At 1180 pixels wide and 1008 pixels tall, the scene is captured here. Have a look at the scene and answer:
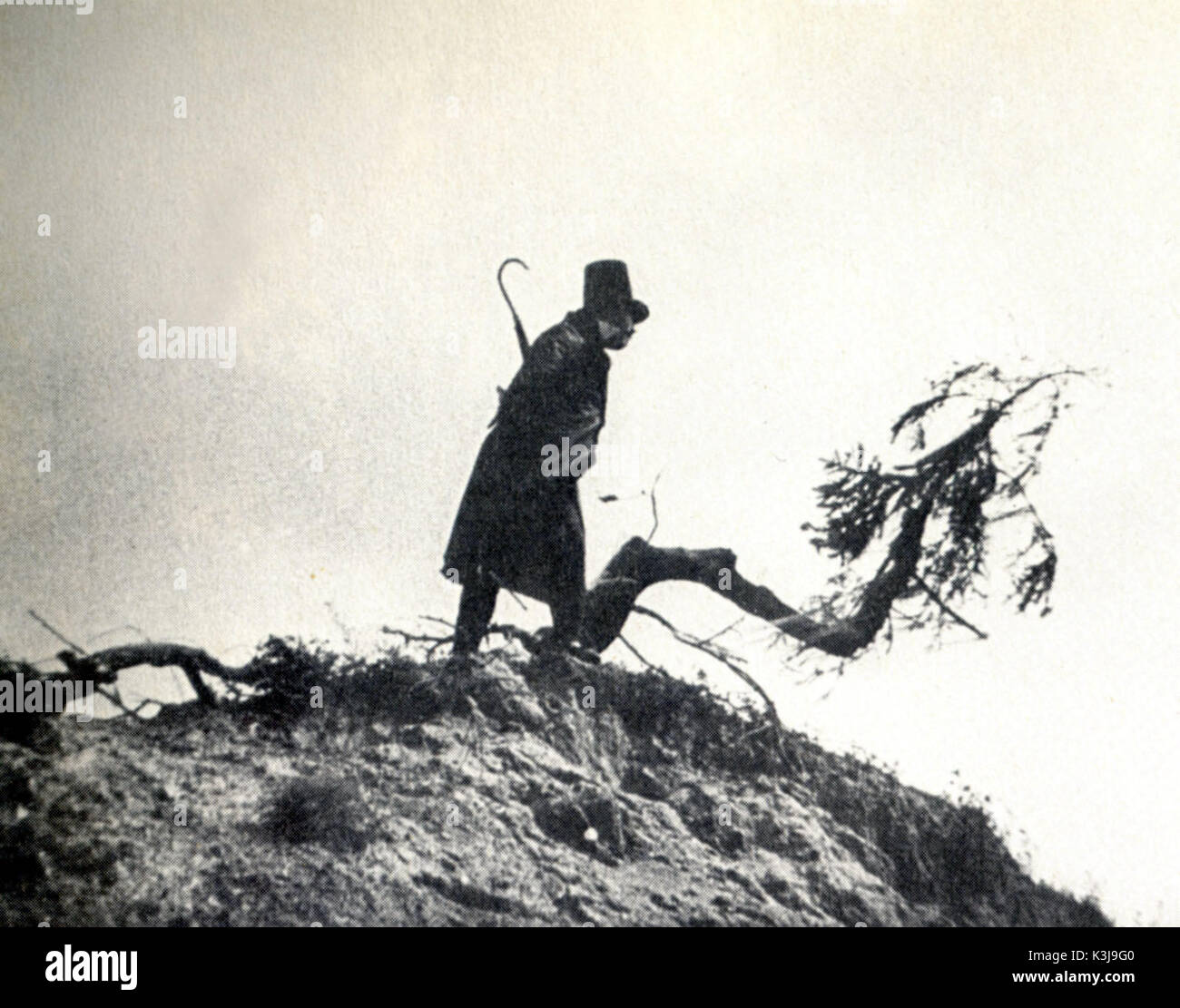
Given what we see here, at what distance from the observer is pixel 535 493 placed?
25.4 ft

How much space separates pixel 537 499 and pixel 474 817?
1.89 m

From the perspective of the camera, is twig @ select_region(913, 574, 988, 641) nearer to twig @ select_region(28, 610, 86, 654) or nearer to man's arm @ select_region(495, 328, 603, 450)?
man's arm @ select_region(495, 328, 603, 450)

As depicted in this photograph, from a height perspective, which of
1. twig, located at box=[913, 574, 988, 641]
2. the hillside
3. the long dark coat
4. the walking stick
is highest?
the walking stick

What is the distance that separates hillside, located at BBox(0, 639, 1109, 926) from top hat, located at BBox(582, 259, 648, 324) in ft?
7.40

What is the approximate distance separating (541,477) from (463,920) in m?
2.59

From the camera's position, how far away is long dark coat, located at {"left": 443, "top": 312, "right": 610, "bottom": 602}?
304 inches

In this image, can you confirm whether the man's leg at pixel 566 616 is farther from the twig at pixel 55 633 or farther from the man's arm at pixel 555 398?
the twig at pixel 55 633

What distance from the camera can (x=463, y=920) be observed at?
6.48 metres

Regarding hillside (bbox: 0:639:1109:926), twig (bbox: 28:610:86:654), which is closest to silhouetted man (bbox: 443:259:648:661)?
hillside (bbox: 0:639:1109:926)
